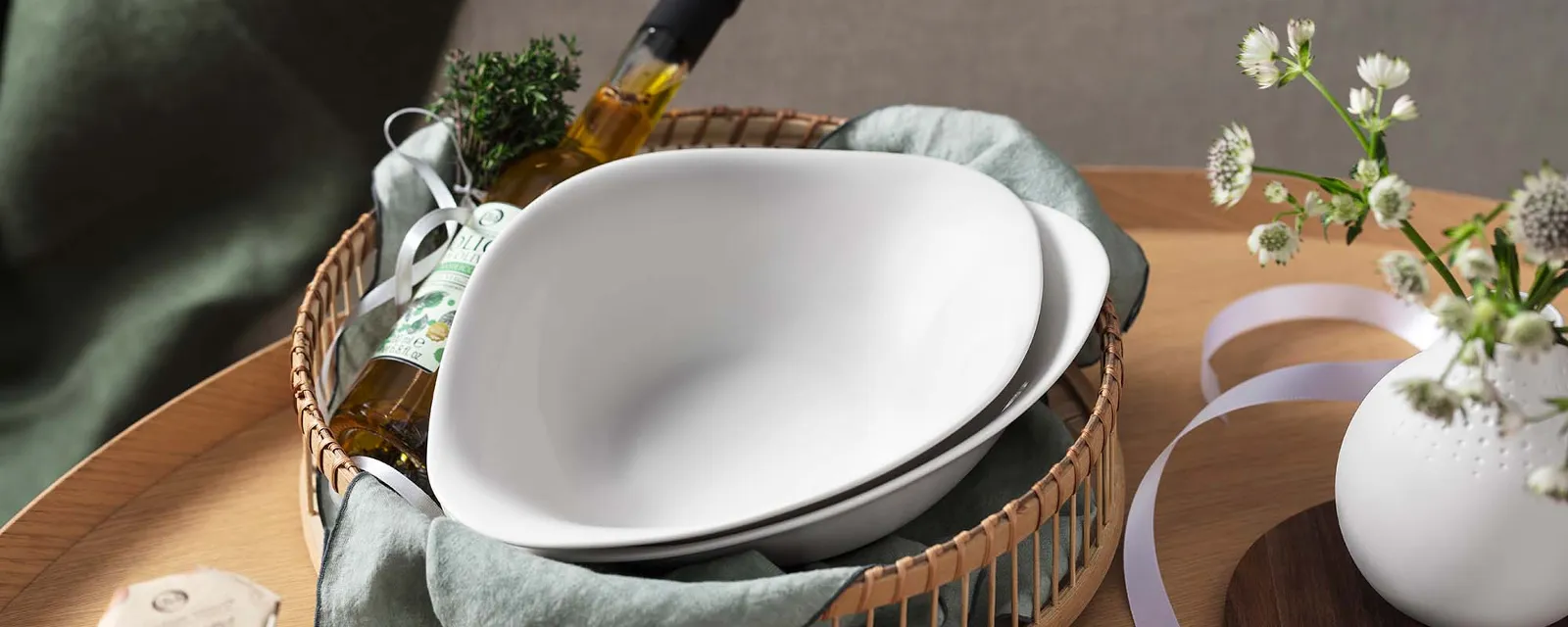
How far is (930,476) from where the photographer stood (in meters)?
0.49

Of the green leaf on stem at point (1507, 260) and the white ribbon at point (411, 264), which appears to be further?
the white ribbon at point (411, 264)

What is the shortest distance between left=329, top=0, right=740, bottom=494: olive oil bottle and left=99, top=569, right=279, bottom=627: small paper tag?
80 millimetres

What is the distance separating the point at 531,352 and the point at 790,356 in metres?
0.15

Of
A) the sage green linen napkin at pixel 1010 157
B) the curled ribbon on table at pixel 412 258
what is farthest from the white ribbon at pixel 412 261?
the sage green linen napkin at pixel 1010 157

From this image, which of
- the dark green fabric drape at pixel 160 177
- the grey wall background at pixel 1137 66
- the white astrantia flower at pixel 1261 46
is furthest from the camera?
the grey wall background at pixel 1137 66

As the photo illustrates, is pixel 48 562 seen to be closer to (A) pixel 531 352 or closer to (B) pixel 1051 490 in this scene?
(A) pixel 531 352

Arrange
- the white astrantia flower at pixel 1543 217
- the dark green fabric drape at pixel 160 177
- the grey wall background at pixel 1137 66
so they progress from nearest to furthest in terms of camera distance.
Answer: the white astrantia flower at pixel 1543 217 → the dark green fabric drape at pixel 160 177 → the grey wall background at pixel 1137 66

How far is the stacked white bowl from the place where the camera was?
504 mm

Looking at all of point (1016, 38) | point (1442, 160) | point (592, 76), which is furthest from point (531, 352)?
point (1442, 160)

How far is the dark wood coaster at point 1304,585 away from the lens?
518 millimetres

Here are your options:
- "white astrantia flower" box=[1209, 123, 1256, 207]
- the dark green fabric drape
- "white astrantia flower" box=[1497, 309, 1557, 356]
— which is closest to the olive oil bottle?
the dark green fabric drape

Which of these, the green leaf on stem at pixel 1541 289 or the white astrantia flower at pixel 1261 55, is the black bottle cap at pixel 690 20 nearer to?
the white astrantia flower at pixel 1261 55

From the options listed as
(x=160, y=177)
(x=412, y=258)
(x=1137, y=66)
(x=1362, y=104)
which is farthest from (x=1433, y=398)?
(x=1137, y=66)

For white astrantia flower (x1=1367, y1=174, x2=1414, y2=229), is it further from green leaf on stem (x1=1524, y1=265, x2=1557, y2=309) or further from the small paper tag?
the small paper tag
